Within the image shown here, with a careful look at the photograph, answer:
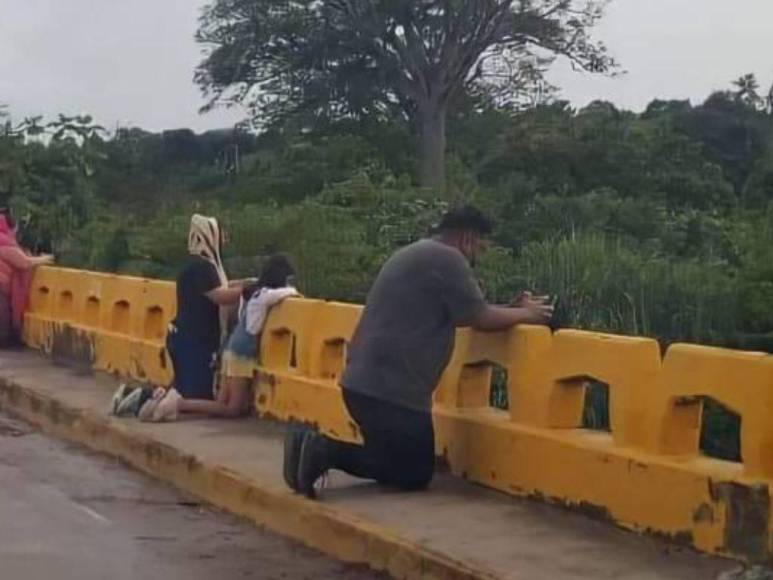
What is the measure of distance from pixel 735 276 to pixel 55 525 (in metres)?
5.24

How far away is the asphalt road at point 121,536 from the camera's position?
8328 mm

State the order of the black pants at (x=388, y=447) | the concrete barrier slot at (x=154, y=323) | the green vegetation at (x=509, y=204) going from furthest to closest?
the concrete barrier slot at (x=154, y=323)
the green vegetation at (x=509, y=204)
the black pants at (x=388, y=447)

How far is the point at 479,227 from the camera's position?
29.6 feet

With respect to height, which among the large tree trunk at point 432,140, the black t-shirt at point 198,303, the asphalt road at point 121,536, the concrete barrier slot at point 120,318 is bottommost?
the asphalt road at point 121,536

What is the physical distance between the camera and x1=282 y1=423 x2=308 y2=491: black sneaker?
9047mm

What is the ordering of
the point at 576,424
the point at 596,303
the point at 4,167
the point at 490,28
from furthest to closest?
the point at 490,28, the point at 4,167, the point at 596,303, the point at 576,424

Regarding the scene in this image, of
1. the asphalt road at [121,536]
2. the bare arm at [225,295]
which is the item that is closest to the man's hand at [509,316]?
the asphalt road at [121,536]

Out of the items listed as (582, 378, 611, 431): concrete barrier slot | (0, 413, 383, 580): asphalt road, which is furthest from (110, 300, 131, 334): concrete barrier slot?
(582, 378, 611, 431): concrete barrier slot

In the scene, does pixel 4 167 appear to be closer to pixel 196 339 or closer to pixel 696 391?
pixel 196 339

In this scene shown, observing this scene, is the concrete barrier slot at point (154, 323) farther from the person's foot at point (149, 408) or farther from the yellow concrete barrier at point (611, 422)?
the yellow concrete barrier at point (611, 422)

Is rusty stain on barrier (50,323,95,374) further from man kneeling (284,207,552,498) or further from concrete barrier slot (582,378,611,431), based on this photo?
man kneeling (284,207,552,498)

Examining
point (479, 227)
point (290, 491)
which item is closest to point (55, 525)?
point (290, 491)

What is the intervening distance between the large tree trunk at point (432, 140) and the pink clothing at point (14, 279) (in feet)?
81.0

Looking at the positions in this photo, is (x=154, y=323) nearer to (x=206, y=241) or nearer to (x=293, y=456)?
(x=206, y=241)
